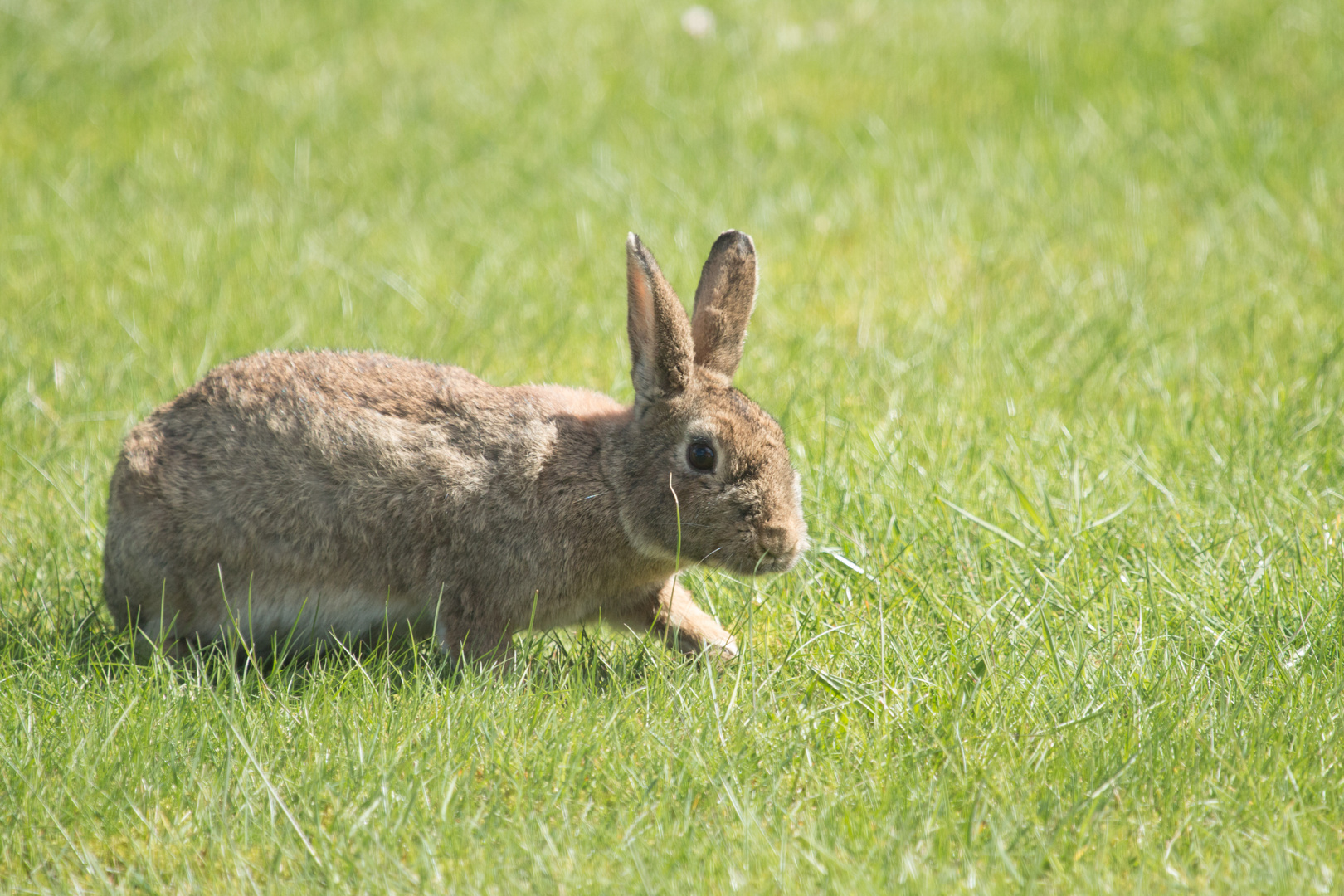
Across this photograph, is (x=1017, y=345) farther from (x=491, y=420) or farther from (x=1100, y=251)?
(x=491, y=420)

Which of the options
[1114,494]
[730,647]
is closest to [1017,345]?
[1114,494]

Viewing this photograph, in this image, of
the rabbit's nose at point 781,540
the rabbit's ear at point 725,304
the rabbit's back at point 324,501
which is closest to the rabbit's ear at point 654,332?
the rabbit's ear at point 725,304

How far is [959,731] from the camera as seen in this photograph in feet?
10.7

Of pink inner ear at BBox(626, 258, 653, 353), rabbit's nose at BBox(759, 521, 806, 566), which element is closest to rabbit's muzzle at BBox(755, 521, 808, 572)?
rabbit's nose at BBox(759, 521, 806, 566)

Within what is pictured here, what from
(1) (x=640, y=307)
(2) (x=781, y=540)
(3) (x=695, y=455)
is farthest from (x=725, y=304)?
(2) (x=781, y=540)

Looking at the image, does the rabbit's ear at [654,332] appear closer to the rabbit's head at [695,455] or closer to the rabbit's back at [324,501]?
the rabbit's head at [695,455]

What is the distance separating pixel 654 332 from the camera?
155 inches

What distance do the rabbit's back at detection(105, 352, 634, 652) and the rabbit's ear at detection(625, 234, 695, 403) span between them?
333mm

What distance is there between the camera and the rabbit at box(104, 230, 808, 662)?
3914mm

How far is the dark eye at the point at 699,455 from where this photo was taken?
12.7ft

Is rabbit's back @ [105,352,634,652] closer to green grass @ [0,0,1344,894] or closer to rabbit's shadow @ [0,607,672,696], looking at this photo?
rabbit's shadow @ [0,607,672,696]

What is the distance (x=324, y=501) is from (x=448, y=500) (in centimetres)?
38

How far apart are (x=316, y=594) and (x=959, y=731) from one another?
78.3 inches

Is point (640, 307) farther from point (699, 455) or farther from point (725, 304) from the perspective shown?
point (699, 455)
